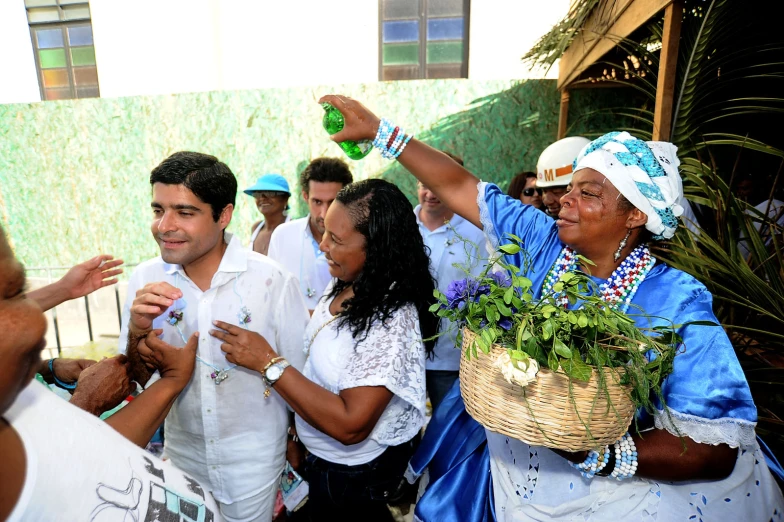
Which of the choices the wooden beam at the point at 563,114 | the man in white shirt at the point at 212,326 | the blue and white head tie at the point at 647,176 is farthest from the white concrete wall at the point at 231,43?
the blue and white head tie at the point at 647,176

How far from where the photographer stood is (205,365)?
6.73ft

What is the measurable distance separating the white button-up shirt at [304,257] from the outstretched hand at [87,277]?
1.51 metres

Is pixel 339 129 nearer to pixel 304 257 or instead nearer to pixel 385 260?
pixel 385 260

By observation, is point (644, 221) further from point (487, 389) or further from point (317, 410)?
point (317, 410)

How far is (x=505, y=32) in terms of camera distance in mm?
9078

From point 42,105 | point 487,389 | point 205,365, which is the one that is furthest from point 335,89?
point 487,389

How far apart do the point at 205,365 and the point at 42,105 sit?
9.83m

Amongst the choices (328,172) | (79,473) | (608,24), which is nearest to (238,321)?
(79,473)

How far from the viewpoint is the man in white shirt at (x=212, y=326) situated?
80.8 inches

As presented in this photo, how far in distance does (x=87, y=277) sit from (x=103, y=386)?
0.89 meters

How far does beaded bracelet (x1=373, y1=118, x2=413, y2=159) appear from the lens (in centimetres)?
220

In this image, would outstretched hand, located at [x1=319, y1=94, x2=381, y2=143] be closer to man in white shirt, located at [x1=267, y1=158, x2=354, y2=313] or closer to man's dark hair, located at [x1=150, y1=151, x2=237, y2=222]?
man's dark hair, located at [x1=150, y1=151, x2=237, y2=222]

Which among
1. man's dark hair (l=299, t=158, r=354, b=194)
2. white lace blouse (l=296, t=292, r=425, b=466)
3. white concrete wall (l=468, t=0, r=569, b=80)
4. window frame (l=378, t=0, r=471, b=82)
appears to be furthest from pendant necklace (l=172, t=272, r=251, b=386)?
window frame (l=378, t=0, r=471, b=82)

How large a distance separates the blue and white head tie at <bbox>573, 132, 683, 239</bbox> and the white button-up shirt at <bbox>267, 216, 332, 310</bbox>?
8.10 feet
